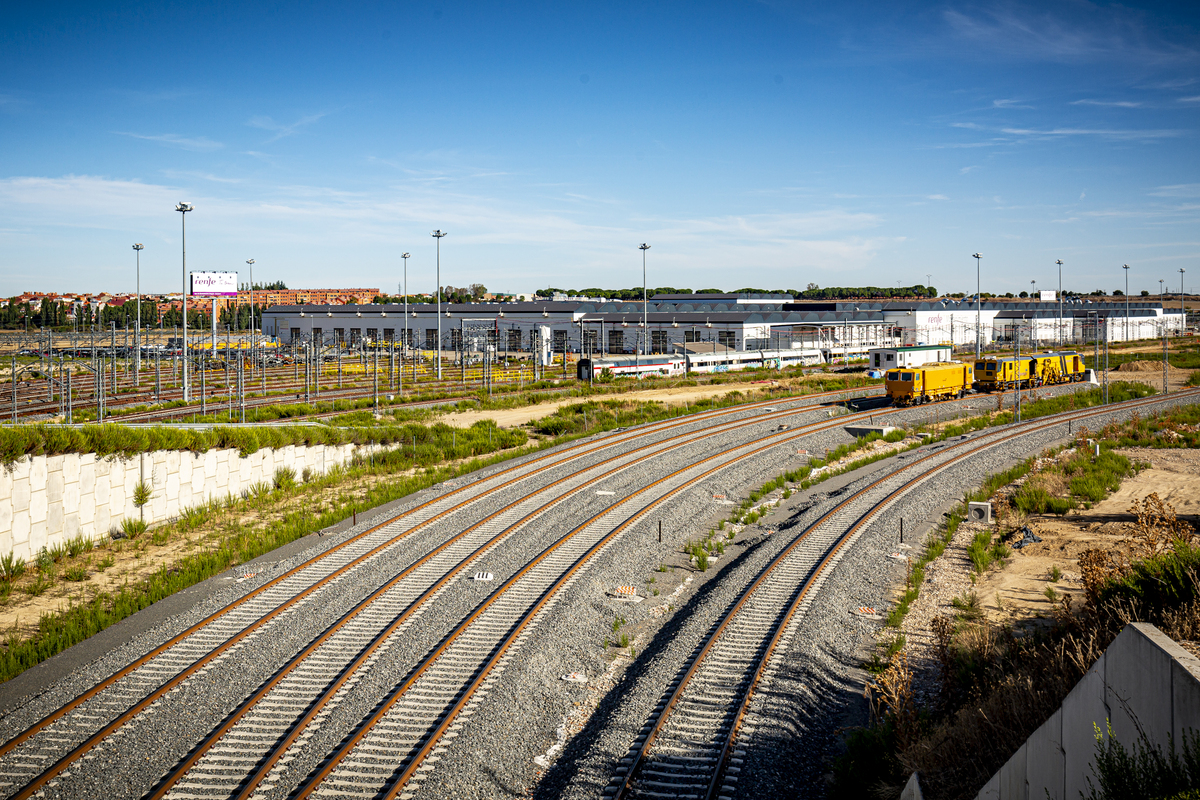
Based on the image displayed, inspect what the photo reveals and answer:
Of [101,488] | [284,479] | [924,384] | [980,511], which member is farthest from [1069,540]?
[924,384]

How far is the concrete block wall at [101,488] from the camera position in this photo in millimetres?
17500

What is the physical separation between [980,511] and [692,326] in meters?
71.7

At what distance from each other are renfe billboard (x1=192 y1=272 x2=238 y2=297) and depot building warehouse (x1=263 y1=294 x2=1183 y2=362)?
13.4 m

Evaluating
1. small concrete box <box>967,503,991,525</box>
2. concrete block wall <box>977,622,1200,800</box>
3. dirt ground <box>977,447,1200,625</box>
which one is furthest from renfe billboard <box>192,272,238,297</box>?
concrete block wall <box>977,622,1200,800</box>

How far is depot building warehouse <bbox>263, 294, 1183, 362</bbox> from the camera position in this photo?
294ft

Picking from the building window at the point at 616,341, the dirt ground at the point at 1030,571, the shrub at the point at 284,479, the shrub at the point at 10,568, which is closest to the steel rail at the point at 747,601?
the dirt ground at the point at 1030,571

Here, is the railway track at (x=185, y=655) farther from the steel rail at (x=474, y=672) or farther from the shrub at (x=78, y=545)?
the shrub at (x=78, y=545)

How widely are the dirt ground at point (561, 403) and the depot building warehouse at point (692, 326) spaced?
24075 millimetres

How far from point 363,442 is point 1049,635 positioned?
80.5ft

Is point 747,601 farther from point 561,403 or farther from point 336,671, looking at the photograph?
point 561,403

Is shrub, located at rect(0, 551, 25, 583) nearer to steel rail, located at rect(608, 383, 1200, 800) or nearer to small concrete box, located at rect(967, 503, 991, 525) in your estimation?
steel rail, located at rect(608, 383, 1200, 800)

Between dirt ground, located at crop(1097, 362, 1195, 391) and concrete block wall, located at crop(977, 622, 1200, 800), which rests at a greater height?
dirt ground, located at crop(1097, 362, 1195, 391)

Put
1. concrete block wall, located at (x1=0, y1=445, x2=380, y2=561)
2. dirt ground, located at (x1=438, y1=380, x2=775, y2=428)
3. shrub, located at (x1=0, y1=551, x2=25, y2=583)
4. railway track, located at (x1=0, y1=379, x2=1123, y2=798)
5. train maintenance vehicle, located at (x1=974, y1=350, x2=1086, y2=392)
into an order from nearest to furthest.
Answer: railway track, located at (x1=0, y1=379, x2=1123, y2=798) < shrub, located at (x1=0, y1=551, x2=25, y2=583) < concrete block wall, located at (x1=0, y1=445, x2=380, y2=561) < dirt ground, located at (x1=438, y1=380, x2=775, y2=428) < train maintenance vehicle, located at (x1=974, y1=350, x2=1086, y2=392)

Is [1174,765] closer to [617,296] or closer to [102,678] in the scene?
[102,678]
